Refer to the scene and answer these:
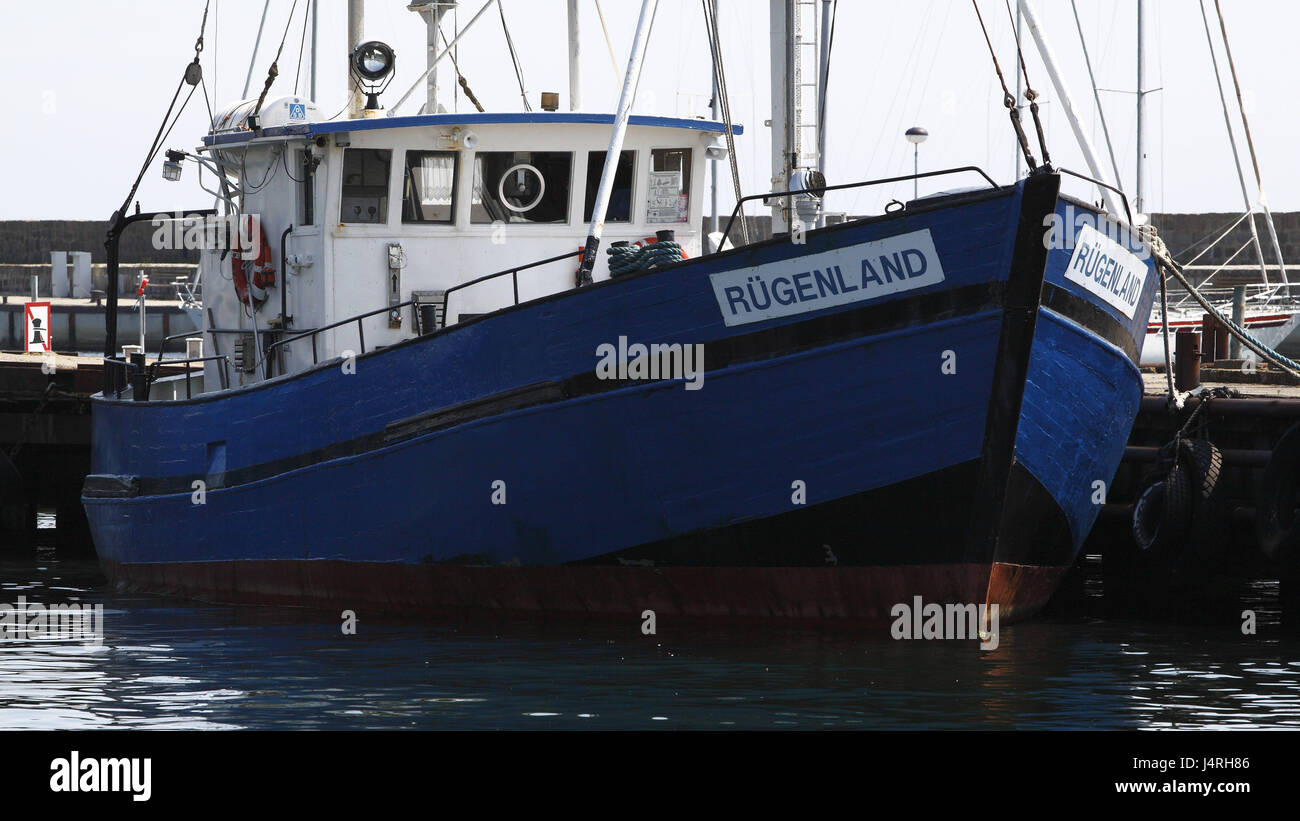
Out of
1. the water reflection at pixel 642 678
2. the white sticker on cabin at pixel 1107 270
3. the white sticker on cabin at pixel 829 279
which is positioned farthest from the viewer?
the white sticker on cabin at pixel 1107 270

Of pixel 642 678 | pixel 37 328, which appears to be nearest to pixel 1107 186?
pixel 642 678

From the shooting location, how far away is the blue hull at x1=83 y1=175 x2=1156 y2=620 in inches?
376

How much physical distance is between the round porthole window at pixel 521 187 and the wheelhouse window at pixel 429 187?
0.38 meters

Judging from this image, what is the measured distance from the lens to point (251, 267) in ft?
42.8

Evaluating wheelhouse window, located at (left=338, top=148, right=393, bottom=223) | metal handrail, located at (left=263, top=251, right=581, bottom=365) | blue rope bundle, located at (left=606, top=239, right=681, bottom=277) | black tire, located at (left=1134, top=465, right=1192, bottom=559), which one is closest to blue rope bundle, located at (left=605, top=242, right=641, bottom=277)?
blue rope bundle, located at (left=606, top=239, right=681, bottom=277)

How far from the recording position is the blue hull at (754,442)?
9.55 meters

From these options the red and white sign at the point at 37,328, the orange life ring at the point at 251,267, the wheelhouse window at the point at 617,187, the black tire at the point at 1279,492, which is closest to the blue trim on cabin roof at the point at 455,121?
the wheelhouse window at the point at 617,187

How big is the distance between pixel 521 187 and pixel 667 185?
112cm

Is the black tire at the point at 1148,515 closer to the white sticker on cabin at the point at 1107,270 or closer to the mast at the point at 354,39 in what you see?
the white sticker on cabin at the point at 1107,270

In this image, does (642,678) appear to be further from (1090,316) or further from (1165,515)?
(1165,515)

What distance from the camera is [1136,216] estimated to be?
34.7 feet

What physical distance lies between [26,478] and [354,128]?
27.4ft
